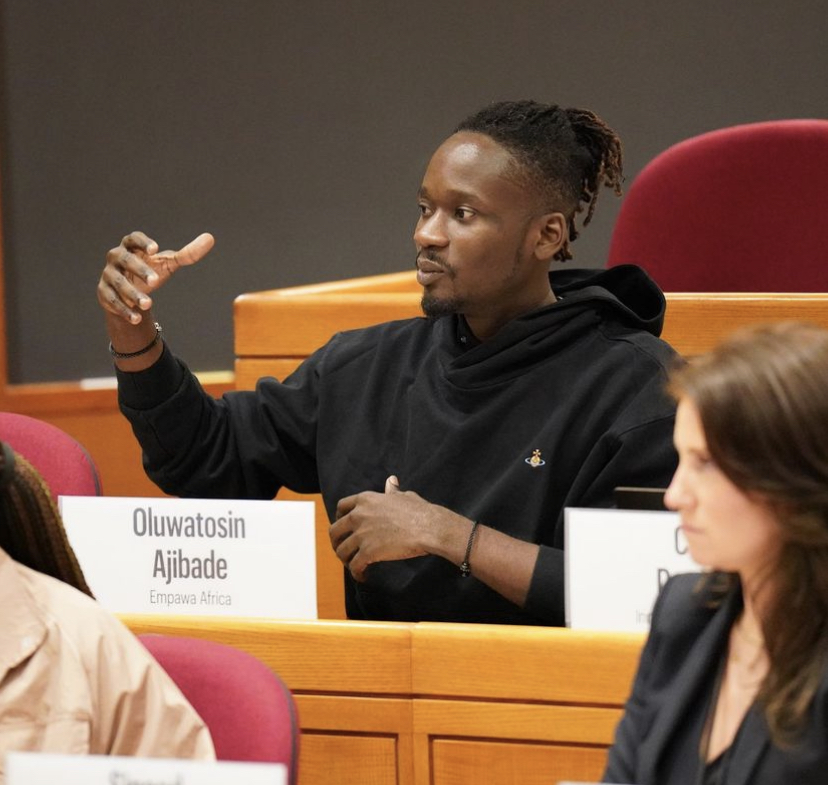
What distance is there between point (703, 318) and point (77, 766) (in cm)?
182

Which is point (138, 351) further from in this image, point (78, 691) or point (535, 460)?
point (78, 691)

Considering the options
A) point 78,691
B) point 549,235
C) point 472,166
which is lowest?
point 78,691

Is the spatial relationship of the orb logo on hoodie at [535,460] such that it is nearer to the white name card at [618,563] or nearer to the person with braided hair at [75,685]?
the white name card at [618,563]

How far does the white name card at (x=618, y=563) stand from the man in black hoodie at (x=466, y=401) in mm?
160

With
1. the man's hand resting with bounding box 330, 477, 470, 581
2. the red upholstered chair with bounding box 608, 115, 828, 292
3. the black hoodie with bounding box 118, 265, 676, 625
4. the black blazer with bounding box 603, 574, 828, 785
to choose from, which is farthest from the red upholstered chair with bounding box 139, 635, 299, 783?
the red upholstered chair with bounding box 608, 115, 828, 292

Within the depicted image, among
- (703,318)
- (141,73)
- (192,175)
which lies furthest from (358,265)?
(703,318)

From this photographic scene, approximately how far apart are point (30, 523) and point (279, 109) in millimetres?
3368

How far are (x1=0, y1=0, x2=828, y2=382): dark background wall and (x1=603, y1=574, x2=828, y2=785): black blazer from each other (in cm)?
339

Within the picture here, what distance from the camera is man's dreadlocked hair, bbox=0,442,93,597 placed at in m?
1.53

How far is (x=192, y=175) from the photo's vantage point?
475 cm

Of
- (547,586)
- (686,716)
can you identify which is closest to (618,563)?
(547,586)

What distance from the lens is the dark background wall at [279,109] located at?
4.64m

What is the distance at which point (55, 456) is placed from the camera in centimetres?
253

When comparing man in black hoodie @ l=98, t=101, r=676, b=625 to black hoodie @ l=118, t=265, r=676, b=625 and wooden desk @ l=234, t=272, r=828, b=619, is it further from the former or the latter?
wooden desk @ l=234, t=272, r=828, b=619
